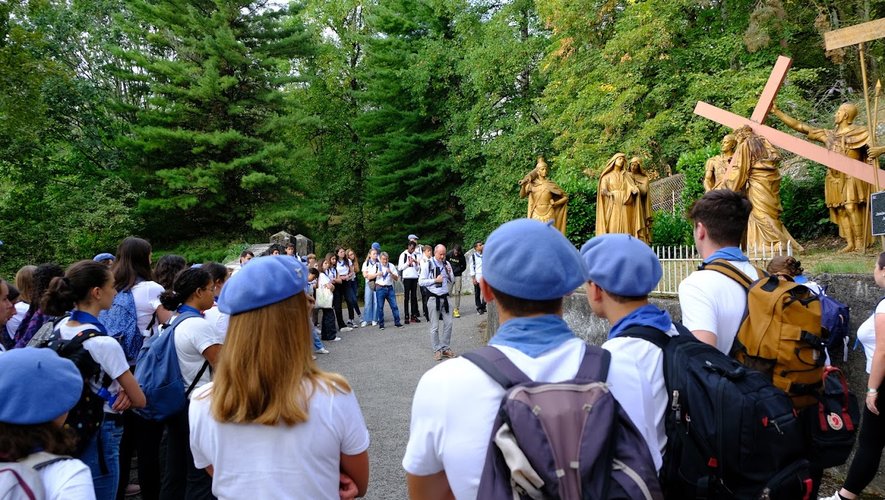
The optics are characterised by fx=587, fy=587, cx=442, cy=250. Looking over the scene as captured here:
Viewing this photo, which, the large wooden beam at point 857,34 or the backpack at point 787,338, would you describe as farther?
the large wooden beam at point 857,34

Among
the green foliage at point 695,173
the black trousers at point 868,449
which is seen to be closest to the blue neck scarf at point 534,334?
the black trousers at point 868,449

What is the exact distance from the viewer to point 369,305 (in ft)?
48.6

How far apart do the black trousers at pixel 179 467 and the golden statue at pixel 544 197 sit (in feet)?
29.1

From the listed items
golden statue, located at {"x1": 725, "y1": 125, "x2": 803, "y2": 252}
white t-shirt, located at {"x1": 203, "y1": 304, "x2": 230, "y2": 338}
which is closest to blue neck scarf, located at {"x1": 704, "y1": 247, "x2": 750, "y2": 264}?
white t-shirt, located at {"x1": 203, "y1": 304, "x2": 230, "y2": 338}

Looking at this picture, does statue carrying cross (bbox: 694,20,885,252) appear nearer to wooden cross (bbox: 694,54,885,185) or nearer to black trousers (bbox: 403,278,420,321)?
wooden cross (bbox: 694,54,885,185)

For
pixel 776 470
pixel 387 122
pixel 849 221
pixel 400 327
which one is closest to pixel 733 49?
pixel 849 221

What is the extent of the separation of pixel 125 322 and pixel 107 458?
133cm

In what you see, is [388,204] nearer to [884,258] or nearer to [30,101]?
[30,101]

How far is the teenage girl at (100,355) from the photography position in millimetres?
3174

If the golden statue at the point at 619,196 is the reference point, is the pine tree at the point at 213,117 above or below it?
above

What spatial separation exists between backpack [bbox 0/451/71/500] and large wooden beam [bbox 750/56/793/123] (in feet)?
33.5

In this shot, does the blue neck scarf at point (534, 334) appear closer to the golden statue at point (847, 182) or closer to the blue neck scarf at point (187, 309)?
the blue neck scarf at point (187, 309)

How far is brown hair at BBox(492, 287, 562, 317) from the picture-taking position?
1717 mm

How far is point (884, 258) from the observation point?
12.3 ft
